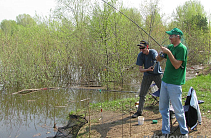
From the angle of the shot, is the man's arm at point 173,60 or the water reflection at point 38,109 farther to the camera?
the water reflection at point 38,109

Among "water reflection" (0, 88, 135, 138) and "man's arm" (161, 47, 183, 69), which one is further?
"water reflection" (0, 88, 135, 138)

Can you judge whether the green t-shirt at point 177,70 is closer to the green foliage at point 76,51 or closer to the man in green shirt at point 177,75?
the man in green shirt at point 177,75

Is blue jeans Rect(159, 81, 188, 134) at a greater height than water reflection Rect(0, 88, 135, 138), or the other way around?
blue jeans Rect(159, 81, 188, 134)

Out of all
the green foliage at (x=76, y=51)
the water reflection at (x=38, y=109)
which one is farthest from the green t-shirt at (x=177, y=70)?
the green foliage at (x=76, y=51)

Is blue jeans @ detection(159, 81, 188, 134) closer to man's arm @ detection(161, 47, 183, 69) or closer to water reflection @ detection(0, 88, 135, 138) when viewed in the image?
man's arm @ detection(161, 47, 183, 69)

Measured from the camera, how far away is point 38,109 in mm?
6715

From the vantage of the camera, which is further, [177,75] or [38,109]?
[38,109]

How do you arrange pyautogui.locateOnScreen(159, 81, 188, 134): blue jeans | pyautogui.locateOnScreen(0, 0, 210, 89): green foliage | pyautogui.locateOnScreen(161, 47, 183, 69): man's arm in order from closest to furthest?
pyautogui.locateOnScreen(161, 47, 183, 69): man's arm, pyautogui.locateOnScreen(159, 81, 188, 134): blue jeans, pyautogui.locateOnScreen(0, 0, 210, 89): green foliage

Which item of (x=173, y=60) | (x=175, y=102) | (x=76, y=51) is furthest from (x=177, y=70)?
(x=76, y=51)

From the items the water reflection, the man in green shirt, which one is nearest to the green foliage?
the water reflection

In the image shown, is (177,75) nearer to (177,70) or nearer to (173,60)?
(177,70)

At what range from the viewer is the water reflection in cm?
502

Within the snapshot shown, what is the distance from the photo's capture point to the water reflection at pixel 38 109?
198 inches

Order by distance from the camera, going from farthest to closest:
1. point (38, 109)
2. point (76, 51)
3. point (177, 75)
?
point (76, 51)
point (38, 109)
point (177, 75)
